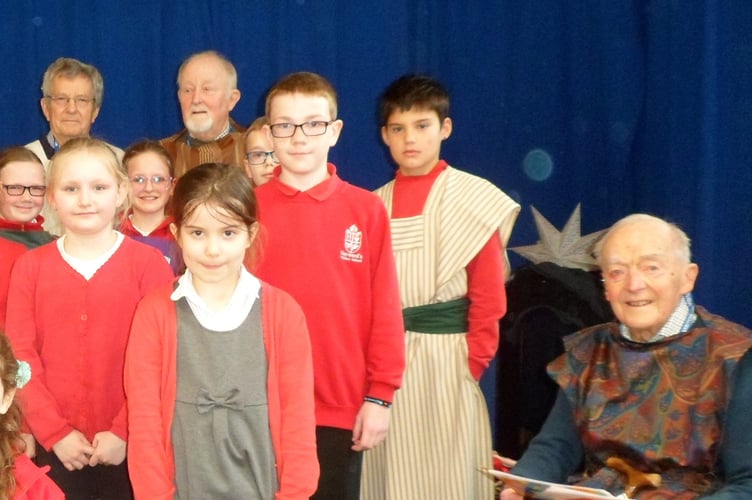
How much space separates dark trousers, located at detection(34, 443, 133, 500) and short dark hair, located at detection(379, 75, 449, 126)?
1.48 m

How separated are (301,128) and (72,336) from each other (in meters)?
0.80

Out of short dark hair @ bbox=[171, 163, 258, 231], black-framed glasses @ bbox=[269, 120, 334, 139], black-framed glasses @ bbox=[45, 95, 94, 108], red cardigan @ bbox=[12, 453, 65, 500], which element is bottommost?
red cardigan @ bbox=[12, 453, 65, 500]

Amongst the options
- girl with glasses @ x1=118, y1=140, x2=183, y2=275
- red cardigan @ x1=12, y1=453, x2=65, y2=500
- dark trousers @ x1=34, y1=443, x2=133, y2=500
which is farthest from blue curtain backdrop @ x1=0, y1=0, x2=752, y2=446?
red cardigan @ x1=12, y1=453, x2=65, y2=500

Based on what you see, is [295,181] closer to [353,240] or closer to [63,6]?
[353,240]

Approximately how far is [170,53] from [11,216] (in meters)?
1.86

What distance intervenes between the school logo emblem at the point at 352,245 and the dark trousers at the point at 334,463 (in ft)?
1.52

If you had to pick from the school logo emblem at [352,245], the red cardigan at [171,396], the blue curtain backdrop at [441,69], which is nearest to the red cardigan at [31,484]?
the red cardigan at [171,396]

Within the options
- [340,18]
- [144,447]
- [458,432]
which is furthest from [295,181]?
[340,18]

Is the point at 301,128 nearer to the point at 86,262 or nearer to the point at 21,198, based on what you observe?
the point at 86,262

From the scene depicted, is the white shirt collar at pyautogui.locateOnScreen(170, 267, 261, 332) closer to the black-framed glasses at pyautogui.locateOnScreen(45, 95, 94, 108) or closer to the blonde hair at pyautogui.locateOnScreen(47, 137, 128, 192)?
the blonde hair at pyautogui.locateOnScreen(47, 137, 128, 192)

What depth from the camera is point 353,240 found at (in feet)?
8.18

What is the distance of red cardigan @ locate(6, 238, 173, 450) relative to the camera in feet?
7.73

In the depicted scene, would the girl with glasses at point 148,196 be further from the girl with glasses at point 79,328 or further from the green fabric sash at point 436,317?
the green fabric sash at point 436,317

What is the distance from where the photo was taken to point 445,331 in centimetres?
304
